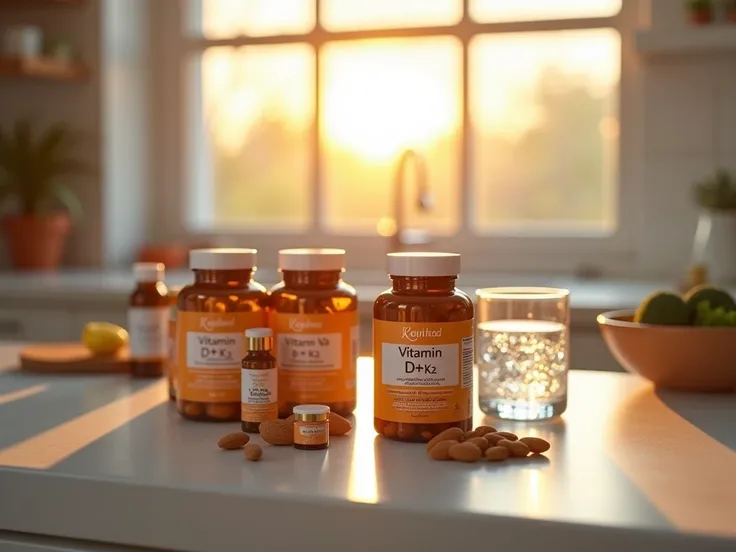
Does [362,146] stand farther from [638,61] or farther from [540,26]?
[638,61]

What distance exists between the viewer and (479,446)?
93cm

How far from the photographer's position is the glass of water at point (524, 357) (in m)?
1.11

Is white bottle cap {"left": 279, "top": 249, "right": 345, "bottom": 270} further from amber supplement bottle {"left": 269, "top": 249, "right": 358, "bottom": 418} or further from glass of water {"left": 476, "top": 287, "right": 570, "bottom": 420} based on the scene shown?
glass of water {"left": 476, "top": 287, "right": 570, "bottom": 420}

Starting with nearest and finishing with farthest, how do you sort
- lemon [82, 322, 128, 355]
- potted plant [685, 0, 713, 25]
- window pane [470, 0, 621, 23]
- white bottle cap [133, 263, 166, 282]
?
1. white bottle cap [133, 263, 166, 282]
2. lemon [82, 322, 128, 355]
3. potted plant [685, 0, 713, 25]
4. window pane [470, 0, 621, 23]

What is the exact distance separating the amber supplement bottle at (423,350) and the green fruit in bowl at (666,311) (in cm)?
39

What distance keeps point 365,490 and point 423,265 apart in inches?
9.7

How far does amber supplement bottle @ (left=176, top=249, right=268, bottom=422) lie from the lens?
109 cm

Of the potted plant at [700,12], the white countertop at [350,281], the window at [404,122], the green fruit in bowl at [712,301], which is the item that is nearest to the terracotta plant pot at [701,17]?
the potted plant at [700,12]

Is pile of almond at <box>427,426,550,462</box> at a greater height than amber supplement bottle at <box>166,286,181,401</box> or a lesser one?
lesser

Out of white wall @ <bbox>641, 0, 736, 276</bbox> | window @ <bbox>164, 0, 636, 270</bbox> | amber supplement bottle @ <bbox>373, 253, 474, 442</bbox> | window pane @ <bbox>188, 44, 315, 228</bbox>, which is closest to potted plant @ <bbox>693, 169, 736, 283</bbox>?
white wall @ <bbox>641, 0, 736, 276</bbox>

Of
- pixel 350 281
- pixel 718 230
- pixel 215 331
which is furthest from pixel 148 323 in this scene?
pixel 718 230

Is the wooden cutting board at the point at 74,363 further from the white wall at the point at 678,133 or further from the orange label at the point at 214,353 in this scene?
the white wall at the point at 678,133

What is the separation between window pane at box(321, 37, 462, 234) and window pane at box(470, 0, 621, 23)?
0.15 m

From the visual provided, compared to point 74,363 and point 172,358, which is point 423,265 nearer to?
point 172,358
